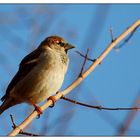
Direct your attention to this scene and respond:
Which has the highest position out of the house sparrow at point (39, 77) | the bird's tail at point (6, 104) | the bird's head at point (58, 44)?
the bird's head at point (58, 44)

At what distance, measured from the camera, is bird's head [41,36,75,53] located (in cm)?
500

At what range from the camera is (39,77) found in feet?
15.3

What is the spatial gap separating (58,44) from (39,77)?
68 cm

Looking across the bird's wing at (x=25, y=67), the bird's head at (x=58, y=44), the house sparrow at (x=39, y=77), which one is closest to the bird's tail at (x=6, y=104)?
the house sparrow at (x=39, y=77)

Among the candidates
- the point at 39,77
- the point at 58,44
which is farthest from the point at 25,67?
the point at 58,44

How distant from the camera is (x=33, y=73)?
4.79 m

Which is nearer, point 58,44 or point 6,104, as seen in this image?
point 6,104

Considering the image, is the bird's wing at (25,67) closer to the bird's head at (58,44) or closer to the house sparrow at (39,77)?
the house sparrow at (39,77)

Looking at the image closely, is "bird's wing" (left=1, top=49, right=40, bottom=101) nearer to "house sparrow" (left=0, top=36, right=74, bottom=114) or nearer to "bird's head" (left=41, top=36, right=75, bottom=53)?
"house sparrow" (left=0, top=36, right=74, bottom=114)

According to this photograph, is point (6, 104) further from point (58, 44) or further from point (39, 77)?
point (58, 44)

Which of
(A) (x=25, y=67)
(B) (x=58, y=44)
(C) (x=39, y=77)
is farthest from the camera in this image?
(B) (x=58, y=44)

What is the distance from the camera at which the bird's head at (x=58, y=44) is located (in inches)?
197

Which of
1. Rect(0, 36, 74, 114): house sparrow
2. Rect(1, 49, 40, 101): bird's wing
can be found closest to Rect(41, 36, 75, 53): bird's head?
Rect(0, 36, 74, 114): house sparrow
